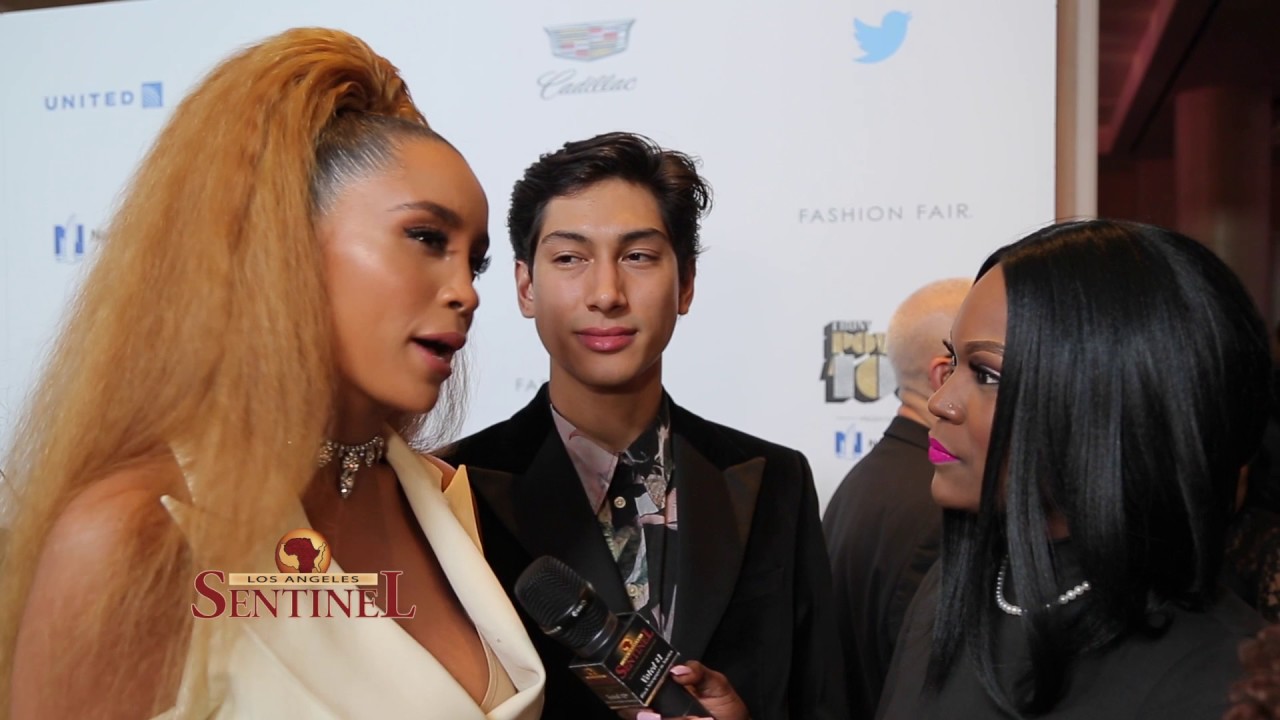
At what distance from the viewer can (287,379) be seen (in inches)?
46.0

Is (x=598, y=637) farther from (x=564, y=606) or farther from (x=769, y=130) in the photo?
(x=769, y=130)

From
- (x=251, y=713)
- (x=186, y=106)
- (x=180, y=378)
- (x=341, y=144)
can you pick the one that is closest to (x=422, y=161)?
(x=341, y=144)

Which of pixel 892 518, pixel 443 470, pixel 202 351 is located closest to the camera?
pixel 202 351

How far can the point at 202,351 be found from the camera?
115 cm

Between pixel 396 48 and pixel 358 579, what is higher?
pixel 396 48

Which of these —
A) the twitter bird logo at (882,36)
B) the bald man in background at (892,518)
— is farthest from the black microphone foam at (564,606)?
the twitter bird logo at (882,36)

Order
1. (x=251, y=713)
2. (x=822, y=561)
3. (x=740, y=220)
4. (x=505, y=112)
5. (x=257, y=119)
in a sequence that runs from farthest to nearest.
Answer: (x=505, y=112)
(x=740, y=220)
(x=822, y=561)
(x=257, y=119)
(x=251, y=713)

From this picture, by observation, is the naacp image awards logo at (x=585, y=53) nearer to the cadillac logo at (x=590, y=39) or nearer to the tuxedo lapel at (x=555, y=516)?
the cadillac logo at (x=590, y=39)

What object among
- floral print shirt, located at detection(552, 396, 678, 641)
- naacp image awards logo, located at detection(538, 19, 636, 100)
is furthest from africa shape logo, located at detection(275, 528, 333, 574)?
naacp image awards logo, located at detection(538, 19, 636, 100)

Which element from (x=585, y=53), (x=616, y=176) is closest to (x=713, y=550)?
(x=616, y=176)

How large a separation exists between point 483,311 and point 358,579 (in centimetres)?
180

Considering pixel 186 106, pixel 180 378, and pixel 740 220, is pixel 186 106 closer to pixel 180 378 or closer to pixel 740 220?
pixel 180 378

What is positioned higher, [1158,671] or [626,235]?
[626,235]

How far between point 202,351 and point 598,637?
1.61ft
